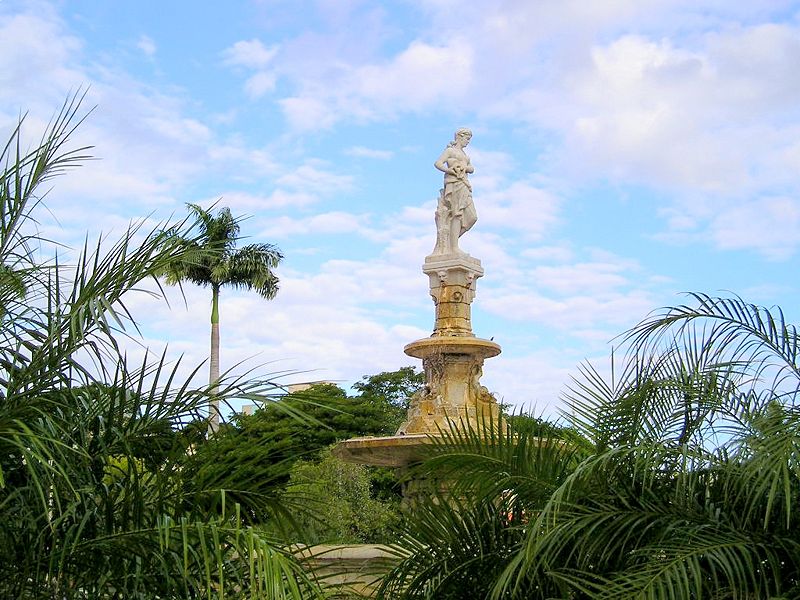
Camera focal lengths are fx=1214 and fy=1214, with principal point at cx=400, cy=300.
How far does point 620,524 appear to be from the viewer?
276 inches

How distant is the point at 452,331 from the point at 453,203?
209 cm

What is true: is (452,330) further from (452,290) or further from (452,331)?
(452,290)

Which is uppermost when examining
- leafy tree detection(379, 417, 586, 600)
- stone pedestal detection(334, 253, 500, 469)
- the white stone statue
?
the white stone statue

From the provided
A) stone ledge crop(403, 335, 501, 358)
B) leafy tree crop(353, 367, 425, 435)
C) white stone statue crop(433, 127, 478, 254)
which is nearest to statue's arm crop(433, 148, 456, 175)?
white stone statue crop(433, 127, 478, 254)

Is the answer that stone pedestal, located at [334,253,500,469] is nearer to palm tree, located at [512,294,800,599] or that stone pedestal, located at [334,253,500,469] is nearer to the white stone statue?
the white stone statue

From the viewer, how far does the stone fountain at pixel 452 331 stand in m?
17.6

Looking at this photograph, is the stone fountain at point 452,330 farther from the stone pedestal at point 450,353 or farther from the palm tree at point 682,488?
the palm tree at point 682,488

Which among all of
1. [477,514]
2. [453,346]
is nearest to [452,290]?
[453,346]

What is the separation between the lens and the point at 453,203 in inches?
736

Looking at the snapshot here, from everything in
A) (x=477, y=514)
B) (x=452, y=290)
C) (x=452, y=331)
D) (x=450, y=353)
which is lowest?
(x=477, y=514)

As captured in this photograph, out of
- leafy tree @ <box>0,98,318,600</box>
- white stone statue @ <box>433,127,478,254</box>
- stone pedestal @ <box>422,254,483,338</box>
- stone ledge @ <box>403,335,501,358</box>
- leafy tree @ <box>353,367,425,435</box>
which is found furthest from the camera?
leafy tree @ <box>353,367,425,435</box>

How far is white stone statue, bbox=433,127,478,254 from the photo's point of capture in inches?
734

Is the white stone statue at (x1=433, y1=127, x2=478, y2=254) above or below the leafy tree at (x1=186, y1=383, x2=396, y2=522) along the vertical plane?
above

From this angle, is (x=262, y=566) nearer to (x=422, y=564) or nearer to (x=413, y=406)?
(x=422, y=564)
